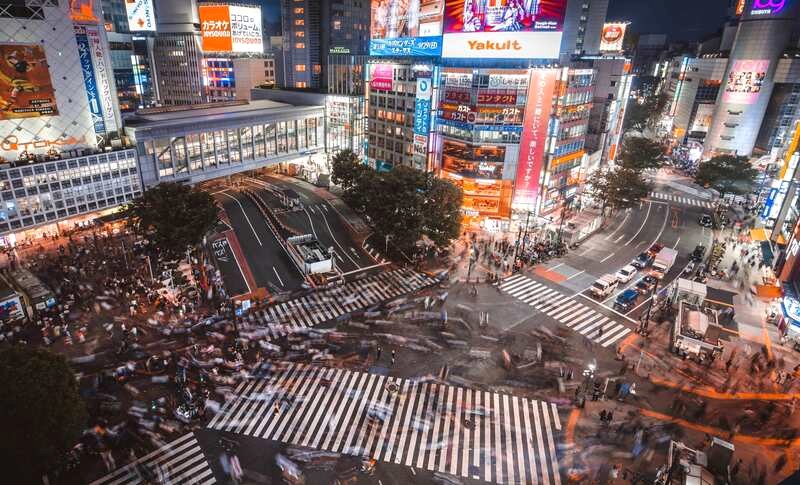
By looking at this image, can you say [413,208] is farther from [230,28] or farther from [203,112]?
[230,28]

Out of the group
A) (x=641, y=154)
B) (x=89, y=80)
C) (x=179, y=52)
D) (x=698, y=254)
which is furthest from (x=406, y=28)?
(x=179, y=52)

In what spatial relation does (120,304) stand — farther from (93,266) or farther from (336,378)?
(336,378)

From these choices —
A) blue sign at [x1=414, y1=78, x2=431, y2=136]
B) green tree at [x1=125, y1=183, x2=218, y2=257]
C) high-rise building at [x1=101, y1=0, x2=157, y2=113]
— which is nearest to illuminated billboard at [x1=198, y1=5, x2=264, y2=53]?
high-rise building at [x1=101, y1=0, x2=157, y2=113]

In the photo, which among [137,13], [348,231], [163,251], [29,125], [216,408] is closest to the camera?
[216,408]

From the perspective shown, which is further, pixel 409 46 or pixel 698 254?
pixel 409 46

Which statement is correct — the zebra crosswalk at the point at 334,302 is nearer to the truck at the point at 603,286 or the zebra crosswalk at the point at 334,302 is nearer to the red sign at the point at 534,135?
the truck at the point at 603,286

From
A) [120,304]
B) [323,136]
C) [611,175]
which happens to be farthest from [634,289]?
[323,136]
